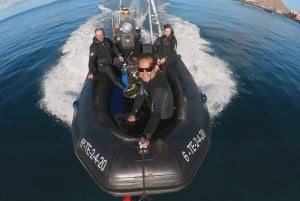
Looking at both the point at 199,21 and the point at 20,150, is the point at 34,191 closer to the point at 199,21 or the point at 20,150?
the point at 20,150

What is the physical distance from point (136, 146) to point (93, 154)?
0.95 meters

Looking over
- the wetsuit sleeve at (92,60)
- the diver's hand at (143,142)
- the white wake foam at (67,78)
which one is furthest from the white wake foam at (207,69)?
the white wake foam at (67,78)

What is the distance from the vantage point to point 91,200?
20.1ft

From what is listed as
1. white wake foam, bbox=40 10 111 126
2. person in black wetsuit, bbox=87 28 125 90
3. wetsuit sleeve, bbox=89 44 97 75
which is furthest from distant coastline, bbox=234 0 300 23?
wetsuit sleeve, bbox=89 44 97 75

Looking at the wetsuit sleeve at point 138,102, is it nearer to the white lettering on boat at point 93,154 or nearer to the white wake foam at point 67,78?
the white lettering on boat at point 93,154

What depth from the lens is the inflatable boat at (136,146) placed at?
5.00 metres

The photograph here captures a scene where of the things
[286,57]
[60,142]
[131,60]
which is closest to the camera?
[60,142]

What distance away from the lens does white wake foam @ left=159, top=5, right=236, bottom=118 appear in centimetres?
937

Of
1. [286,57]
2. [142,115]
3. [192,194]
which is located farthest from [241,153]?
[286,57]

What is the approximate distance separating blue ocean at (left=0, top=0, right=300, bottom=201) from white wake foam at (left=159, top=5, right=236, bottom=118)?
1.6 inches

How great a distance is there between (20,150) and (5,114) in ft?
6.97

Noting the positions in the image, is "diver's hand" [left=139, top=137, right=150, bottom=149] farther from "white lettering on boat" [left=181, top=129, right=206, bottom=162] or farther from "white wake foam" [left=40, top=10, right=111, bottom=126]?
"white wake foam" [left=40, top=10, right=111, bottom=126]

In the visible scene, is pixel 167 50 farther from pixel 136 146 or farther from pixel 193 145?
pixel 136 146

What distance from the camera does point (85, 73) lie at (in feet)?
38.1
